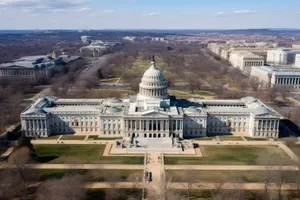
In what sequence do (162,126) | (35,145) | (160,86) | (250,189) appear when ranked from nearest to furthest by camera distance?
1. (250,189)
2. (35,145)
3. (162,126)
4. (160,86)

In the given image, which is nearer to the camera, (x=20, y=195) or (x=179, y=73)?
(x=20, y=195)

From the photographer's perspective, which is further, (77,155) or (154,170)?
(77,155)

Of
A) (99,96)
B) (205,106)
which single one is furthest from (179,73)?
(205,106)

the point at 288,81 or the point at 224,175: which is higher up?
the point at 288,81

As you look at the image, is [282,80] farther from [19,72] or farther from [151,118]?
[19,72]

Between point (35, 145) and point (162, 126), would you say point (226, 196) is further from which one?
point (35, 145)

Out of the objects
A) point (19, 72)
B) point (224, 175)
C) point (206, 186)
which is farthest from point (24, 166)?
point (19, 72)
